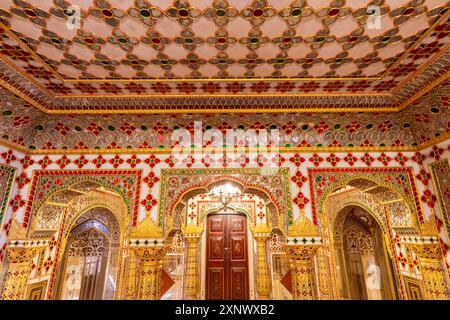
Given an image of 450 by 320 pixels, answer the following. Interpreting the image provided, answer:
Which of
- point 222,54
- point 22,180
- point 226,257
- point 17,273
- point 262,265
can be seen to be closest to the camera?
point 222,54

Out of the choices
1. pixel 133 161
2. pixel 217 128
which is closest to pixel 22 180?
pixel 133 161

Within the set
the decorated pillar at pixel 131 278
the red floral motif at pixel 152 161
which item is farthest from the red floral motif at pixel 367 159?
the decorated pillar at pixel 131 278

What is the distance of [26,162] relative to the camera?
4.00m

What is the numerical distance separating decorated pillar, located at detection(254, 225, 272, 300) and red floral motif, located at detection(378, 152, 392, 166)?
4.34 metres

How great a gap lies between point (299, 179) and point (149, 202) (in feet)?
8.30

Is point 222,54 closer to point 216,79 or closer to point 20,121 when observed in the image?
point 216,79

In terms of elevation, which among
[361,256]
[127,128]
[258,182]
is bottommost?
[361,256]

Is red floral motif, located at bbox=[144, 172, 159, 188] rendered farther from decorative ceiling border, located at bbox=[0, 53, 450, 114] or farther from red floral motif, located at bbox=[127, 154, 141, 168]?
decorative ceiling border, located at bbox=[0, 53, 450, 114]

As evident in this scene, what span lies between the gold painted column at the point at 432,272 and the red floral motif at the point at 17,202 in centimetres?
635

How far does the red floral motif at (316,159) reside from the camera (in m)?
4.12

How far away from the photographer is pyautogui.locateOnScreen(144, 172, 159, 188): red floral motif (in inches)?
159

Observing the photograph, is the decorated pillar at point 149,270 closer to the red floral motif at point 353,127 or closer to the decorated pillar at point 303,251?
the decorated pillar at point 303,251
